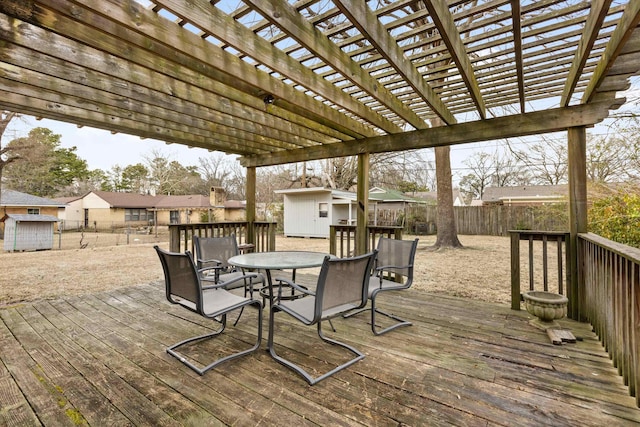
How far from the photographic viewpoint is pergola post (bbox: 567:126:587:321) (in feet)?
10.8

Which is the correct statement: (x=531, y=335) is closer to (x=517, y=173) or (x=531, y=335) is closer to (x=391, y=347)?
(x=391, y=347)

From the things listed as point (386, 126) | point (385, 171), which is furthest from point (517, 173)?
point (386, 126)

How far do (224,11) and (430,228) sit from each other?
16459mm

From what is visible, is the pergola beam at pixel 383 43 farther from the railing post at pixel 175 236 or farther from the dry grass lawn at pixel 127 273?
the railing post at pixel 175 236

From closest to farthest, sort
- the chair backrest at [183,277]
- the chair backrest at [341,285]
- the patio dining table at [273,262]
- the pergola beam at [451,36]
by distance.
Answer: the pergola beam at [451,36], the chair backrest at [341,285], the chair backrest at [183,277], the patio dining table at [273,262]

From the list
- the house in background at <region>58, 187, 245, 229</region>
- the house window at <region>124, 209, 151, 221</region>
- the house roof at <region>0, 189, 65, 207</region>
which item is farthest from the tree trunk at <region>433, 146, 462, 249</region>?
the house window at <region>124, 209, 151, 221</region>

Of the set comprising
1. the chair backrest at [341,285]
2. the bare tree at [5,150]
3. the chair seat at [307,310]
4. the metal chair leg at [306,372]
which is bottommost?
the metal chair leg at [306,372]

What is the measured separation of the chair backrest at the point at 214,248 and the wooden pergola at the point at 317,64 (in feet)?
5.00

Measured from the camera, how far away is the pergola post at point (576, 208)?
3279 mm

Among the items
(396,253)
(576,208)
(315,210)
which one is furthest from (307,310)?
(315,210)

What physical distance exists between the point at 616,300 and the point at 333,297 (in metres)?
2.01

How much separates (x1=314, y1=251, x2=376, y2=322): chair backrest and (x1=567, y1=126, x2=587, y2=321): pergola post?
8.60ft

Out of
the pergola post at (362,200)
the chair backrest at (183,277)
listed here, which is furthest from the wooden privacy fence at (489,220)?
the chair backrest at (183,277)

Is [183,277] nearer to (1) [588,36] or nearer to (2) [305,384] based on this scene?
(2) [305,384]
